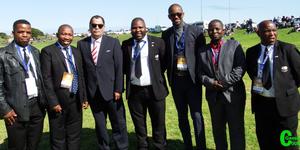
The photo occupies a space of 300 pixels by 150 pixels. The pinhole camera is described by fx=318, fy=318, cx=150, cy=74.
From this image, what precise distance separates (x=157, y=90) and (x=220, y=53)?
1.25 meters

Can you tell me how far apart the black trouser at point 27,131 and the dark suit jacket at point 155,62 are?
1.48 meters

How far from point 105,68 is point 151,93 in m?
0.86

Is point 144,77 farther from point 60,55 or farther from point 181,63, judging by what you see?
point 60,55

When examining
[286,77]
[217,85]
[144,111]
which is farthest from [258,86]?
[144,111]

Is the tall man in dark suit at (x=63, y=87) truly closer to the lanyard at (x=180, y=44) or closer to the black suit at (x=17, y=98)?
the black suit at (x=17, y=98)

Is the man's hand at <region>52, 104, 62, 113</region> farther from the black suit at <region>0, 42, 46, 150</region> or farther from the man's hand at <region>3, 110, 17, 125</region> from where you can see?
the man's hand at <region>3, 110, 17, 125</region>

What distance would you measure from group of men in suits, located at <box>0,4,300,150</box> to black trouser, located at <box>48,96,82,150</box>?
0.05ft

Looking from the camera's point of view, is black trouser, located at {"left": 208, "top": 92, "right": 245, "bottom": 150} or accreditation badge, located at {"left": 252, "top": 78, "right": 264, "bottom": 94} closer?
accreditation badge, located at {"left": 252, "top": 78, "right": 264, "bottom": 94}

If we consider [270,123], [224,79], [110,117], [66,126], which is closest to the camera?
[270,123]

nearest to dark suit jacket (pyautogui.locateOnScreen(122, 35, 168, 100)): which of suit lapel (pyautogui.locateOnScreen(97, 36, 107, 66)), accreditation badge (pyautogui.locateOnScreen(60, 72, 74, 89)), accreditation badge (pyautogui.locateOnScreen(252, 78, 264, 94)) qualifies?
suit lapel (pyautogui.locateOnScreen(97, 36, 107, 66))

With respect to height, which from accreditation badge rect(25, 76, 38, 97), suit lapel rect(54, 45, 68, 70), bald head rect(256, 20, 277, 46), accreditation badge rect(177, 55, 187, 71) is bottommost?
accreditation badge rect(25, 76, 38, 97)

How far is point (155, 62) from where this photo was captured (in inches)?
208

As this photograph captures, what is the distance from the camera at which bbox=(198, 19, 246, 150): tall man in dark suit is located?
15.3ft

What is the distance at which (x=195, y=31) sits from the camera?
529cm
